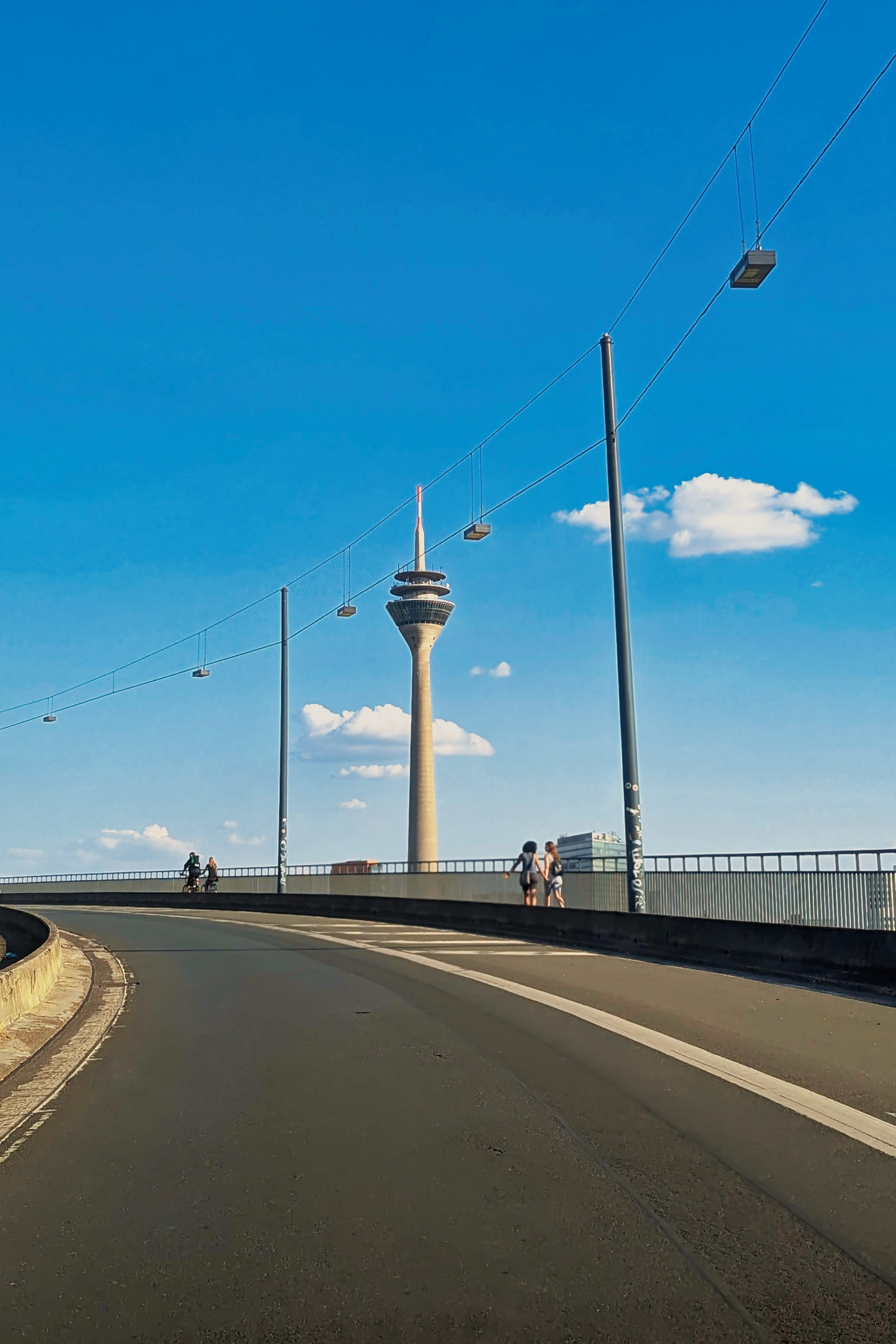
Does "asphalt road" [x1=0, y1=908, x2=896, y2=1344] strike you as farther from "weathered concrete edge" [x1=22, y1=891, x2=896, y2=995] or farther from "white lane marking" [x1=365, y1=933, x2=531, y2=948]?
"white lane marking" [x1=365, y1=933, x2=531, y2=948]

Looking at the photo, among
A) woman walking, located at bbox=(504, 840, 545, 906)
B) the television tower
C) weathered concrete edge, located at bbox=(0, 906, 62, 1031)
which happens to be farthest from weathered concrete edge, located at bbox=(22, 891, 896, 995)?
the television tower

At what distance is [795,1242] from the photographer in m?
5.12

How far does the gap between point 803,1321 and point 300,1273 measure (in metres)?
1.81

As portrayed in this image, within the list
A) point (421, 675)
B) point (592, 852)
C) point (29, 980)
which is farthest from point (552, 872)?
point (421, 675)

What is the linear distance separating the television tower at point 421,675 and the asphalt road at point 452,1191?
128108mm

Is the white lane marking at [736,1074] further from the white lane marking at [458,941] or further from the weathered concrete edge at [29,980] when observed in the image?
the white lane marking at [458,941]

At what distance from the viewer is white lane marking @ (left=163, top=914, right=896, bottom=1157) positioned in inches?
284

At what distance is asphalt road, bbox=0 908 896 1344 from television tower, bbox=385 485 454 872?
420 ft

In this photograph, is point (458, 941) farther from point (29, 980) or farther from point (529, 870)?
point (29, 980)

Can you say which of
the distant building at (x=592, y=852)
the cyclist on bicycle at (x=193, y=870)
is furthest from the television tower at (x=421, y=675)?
the cyclist on bicycle at (x=193, y=870)

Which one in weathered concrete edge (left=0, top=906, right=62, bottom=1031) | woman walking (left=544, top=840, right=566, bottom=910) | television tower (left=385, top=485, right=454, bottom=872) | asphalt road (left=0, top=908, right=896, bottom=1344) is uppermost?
television tower (left=385, top=485, right=454, bottom=872)

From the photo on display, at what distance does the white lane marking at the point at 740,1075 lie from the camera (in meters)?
7.21

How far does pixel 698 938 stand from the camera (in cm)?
1905

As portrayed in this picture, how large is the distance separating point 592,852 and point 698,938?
47.3m
